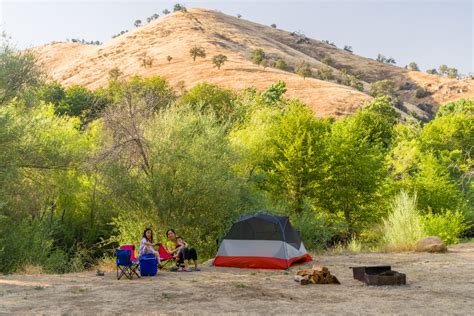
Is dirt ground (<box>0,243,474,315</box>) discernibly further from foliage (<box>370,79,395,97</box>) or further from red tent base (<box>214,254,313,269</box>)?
foliage (<box>370,79,395,97</box>)

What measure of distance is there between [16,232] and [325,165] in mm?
16795

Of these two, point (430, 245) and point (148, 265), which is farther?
point (430, 245)

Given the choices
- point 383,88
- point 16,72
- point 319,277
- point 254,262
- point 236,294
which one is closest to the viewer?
point 236,294

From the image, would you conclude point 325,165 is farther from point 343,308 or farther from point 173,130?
point 343,308

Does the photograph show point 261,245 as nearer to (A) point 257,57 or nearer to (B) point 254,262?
(B) point 254,262

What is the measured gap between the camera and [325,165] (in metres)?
29.8

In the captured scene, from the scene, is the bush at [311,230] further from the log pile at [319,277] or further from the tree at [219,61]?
the tree at [219,61]

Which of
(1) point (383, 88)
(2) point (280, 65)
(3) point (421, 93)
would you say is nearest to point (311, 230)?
(2) point (280, 65)

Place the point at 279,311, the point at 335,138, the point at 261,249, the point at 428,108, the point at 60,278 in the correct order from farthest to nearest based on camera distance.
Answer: the point at 428,108
the point at 335,138
the point at 261,249
the point at 60,278
the point at 279,311

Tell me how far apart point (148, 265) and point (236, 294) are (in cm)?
372

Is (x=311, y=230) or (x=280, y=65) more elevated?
(x=280, y=65)

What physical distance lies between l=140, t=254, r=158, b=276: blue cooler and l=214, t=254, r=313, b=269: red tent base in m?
2.82

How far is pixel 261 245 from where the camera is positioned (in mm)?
15727

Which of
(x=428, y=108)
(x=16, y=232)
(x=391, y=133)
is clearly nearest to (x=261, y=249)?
(x=16, y=232)
